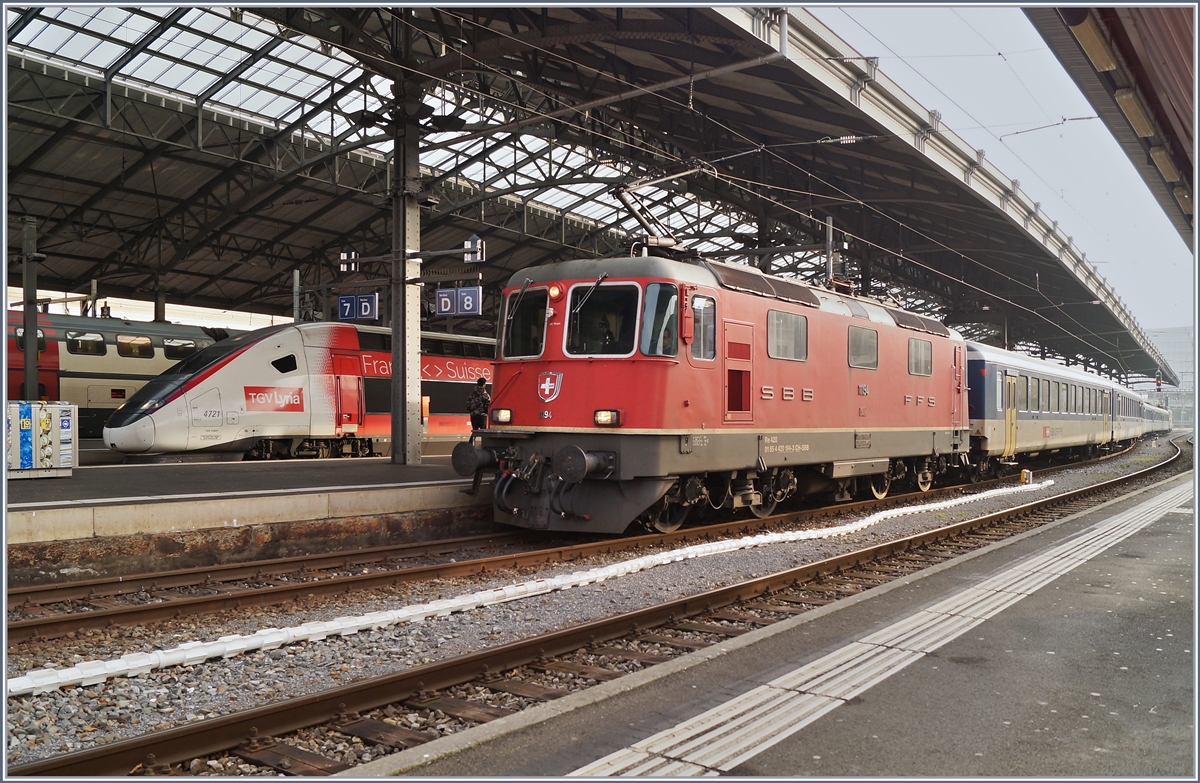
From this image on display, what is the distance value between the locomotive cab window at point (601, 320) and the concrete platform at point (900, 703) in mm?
4218

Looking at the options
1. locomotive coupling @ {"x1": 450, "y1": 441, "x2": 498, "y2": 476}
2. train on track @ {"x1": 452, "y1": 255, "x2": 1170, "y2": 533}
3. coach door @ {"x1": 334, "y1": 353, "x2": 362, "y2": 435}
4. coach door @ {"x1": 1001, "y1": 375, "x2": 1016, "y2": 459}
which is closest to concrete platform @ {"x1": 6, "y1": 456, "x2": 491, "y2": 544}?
locomotive coupling @ {"x1": 450, "y1": 441, "x2": 498, "y2": 476}

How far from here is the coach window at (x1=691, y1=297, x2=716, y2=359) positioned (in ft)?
35.8

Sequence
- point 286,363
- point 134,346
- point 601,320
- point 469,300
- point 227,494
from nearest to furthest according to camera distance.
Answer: point 601,320, point 227,494, point 469,300, point 286,363, point 134,346

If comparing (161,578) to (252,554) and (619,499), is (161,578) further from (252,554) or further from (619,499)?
(619,499)

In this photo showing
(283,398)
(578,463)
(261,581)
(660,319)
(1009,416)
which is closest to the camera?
(261,581)

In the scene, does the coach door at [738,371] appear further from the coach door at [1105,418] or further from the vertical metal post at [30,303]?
the coach door at [1105,418]

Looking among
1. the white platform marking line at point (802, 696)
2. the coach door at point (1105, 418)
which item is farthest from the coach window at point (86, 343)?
the coach door at point (1105, 418)

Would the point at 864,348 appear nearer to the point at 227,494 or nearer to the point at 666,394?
the point at 666,394

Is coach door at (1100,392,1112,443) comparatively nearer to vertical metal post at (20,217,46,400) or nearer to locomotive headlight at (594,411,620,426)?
locomotive headlight at (594,411,620,426)

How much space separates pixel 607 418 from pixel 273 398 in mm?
12381

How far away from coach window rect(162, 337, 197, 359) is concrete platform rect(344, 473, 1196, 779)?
21.9 meters

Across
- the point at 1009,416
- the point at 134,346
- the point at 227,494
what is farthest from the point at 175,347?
the point at 1009,416

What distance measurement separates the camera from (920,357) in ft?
55.4

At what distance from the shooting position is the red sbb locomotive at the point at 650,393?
10.5 m
